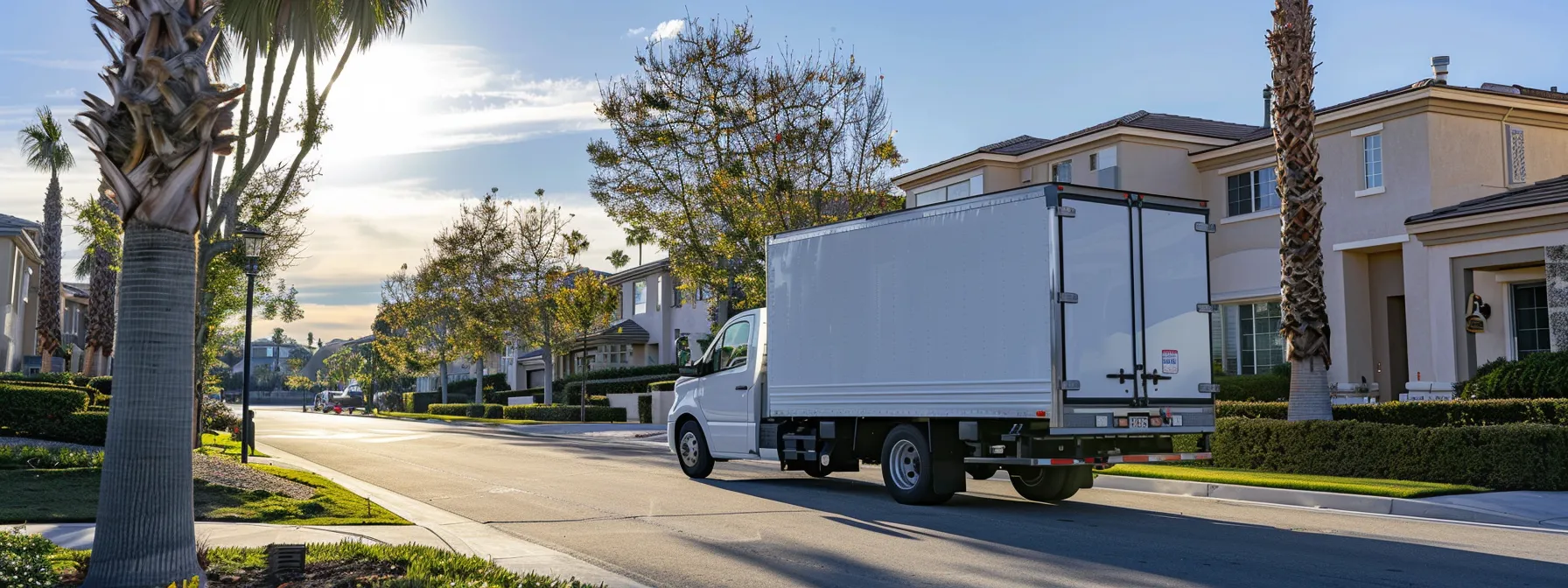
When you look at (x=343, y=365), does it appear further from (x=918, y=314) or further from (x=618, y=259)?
(x=918, y=314)

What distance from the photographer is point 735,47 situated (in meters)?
30.0

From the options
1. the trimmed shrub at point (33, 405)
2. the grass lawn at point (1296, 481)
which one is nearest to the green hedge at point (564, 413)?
the trimmed shrub at point (33, 405)

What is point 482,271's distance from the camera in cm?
5059

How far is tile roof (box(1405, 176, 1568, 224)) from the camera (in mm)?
21672

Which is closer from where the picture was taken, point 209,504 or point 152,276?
point 152,276

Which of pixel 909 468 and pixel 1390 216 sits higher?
pixel 1390 216

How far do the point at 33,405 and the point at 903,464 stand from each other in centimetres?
1557

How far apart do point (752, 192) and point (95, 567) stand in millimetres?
24397

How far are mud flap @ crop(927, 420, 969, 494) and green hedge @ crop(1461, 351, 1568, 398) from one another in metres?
11.3

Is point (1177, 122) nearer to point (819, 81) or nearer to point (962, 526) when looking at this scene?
point (819, 81)

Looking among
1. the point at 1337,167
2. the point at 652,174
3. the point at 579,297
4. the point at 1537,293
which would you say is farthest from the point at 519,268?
the point at 1537,293

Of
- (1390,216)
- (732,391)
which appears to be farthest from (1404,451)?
(1390,216)

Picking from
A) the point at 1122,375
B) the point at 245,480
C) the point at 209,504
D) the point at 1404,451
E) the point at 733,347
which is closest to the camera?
the point at 209,504

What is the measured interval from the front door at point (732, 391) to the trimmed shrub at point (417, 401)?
5352 centimetres
